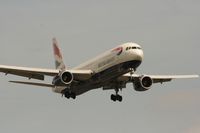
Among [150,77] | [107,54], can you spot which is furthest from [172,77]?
[107,54]

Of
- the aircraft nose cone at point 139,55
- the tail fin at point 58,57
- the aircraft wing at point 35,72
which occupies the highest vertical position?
the tail fin at point 58,57

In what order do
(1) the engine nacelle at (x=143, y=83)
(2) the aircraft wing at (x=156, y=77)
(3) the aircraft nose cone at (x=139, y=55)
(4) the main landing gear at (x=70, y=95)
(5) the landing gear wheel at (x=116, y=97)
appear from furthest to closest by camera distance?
(5) the landing gear wheel at (x=116, y=97)
(1) the engine nacelle at (x=143, y=83)
(4) the main landing gear at (x=70, y=95)
(2) the aircraft wing at (x=156, y=77)
(3) the aircraft nose cone at (x=139, y=55)

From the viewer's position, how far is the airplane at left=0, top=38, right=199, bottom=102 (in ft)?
314

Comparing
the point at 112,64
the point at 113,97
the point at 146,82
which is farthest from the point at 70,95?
the point at 146,82

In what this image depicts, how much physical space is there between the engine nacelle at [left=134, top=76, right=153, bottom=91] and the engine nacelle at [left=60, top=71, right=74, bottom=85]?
889 cm

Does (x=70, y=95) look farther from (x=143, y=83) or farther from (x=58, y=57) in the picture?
(x=58, y=57)

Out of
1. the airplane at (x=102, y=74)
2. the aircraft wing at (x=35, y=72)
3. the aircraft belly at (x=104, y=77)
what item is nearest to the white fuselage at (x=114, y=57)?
the airplane at (x=102, y=74)

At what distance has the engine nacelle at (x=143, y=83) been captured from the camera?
102 metres

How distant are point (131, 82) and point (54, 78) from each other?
9473 millimetres

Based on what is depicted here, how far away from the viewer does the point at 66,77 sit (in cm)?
9769

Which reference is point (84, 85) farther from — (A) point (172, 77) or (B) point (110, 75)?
(A) point (172, 77)

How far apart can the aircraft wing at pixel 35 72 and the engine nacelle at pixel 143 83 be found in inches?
263

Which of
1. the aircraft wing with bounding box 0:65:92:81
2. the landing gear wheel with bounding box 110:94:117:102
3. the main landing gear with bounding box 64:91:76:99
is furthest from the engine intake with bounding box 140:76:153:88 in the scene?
the main landing gear with bounding box 64:91:76:99

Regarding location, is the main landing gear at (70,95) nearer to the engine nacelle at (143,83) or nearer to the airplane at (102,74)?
the airplane at (102,74)
